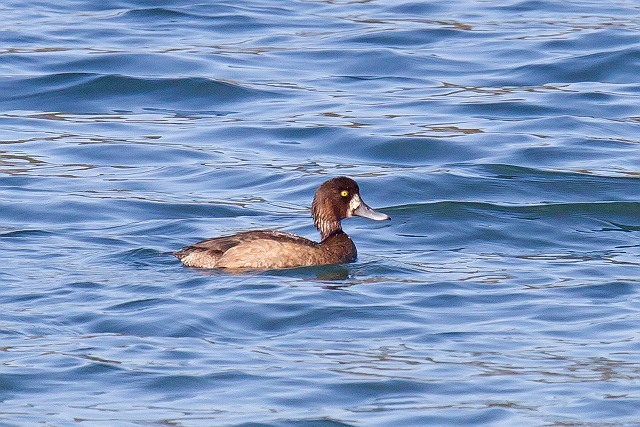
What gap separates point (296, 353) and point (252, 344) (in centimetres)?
37

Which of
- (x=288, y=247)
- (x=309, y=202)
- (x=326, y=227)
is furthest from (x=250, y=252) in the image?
(x=309, y=202)

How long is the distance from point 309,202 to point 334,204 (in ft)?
6.45

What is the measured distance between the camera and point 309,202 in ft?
47.3

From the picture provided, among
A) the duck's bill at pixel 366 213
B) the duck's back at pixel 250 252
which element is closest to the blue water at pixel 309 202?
the duck's back at pixel 250 252

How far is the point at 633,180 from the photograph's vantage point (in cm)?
1505

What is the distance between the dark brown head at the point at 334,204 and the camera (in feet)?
40.8

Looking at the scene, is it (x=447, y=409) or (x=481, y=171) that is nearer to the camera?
(x=447, y=409)

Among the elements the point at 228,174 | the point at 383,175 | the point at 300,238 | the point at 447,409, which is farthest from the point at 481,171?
the point at 447,409

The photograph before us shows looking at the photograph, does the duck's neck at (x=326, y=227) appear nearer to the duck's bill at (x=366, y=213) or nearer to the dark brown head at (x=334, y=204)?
the dark brown head at (x=334, y=204)

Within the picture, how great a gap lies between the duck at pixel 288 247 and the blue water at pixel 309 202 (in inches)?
6.5

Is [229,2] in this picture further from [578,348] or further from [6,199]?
[578,348]

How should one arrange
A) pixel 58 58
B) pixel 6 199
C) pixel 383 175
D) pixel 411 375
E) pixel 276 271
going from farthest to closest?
pixel 58 58 → pixel 383 175 → pixel 6 199 → pixel 276 271 → pixel 411 375

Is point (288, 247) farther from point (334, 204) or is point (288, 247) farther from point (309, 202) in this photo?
point (309, 202)

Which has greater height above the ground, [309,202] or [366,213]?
[366,213]
